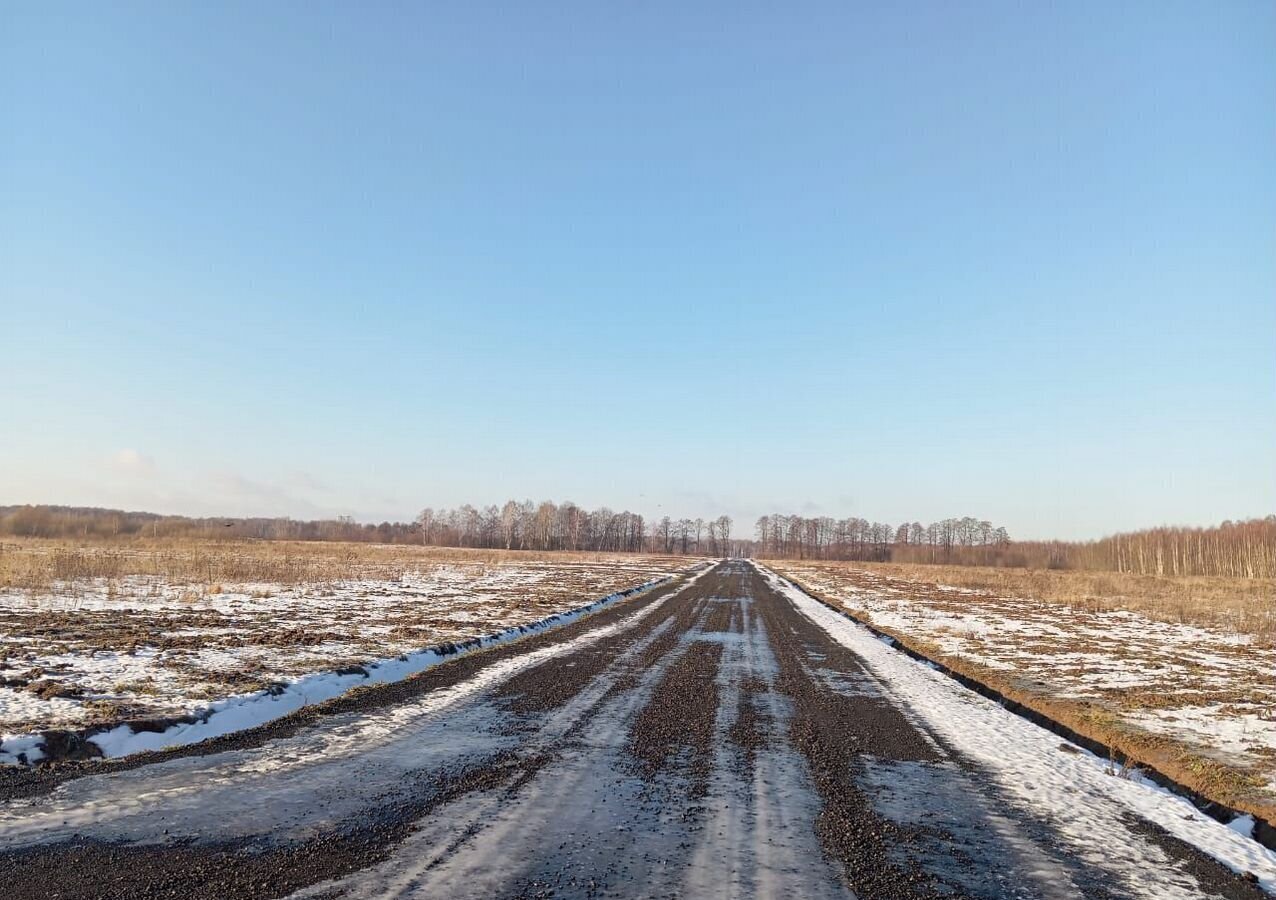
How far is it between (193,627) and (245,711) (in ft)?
29.3

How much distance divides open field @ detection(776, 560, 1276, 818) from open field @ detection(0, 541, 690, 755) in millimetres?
11370

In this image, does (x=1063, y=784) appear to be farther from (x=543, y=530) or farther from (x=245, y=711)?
(x=543, y=530)

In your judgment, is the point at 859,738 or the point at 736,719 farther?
the point at 736,719

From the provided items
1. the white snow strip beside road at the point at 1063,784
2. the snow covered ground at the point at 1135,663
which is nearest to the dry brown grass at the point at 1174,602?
the snow covered ground at the point at 1135,663

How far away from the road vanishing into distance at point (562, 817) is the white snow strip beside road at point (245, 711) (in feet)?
1.65

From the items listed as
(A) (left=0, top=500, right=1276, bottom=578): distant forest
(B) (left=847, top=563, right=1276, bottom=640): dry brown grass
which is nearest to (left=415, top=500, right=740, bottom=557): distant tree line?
(A) (left=0, top=500, right=1276, bottom=578): distant forest

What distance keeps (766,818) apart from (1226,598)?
48.6 m

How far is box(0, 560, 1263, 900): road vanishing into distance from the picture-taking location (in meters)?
4.36

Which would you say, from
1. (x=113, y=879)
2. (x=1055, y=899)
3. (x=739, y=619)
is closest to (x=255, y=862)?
(x=113, y=879)

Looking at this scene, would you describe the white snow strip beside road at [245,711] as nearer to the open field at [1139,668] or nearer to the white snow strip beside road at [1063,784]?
the white snow strip beside road at [1063,784]

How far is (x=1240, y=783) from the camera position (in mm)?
7195

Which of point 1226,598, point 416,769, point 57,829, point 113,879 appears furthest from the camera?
point 1226,598

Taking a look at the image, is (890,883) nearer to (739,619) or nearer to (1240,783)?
(1240,783)

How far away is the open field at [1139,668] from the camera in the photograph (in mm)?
8273
